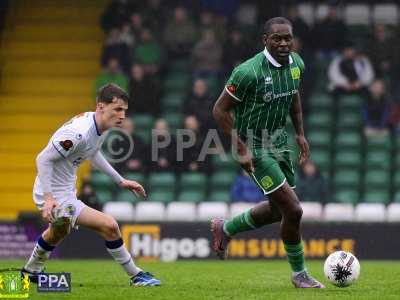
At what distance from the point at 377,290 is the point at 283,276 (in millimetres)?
1981

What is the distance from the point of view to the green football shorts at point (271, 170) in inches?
376

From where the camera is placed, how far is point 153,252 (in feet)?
51.0

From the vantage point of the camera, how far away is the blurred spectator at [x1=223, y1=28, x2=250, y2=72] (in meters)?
18.9

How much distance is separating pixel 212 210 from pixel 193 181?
1681mm

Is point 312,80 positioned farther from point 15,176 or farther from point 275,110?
point 275,110

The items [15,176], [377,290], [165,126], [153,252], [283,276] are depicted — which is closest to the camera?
[377,290]

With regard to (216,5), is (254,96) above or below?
below

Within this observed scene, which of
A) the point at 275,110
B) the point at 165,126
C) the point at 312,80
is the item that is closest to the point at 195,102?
the point at 165,126

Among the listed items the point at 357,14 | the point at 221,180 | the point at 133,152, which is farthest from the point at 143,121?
the point at 357,14

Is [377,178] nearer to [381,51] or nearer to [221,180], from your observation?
[381,51]

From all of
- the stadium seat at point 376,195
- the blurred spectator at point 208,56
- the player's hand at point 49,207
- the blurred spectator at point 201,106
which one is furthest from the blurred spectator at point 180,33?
the player's hand at point 49,207

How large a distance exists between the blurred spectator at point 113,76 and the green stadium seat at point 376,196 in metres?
4.46

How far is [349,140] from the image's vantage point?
18734mm

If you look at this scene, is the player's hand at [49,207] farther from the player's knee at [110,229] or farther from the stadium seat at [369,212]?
the stadium seat at [369,212]
